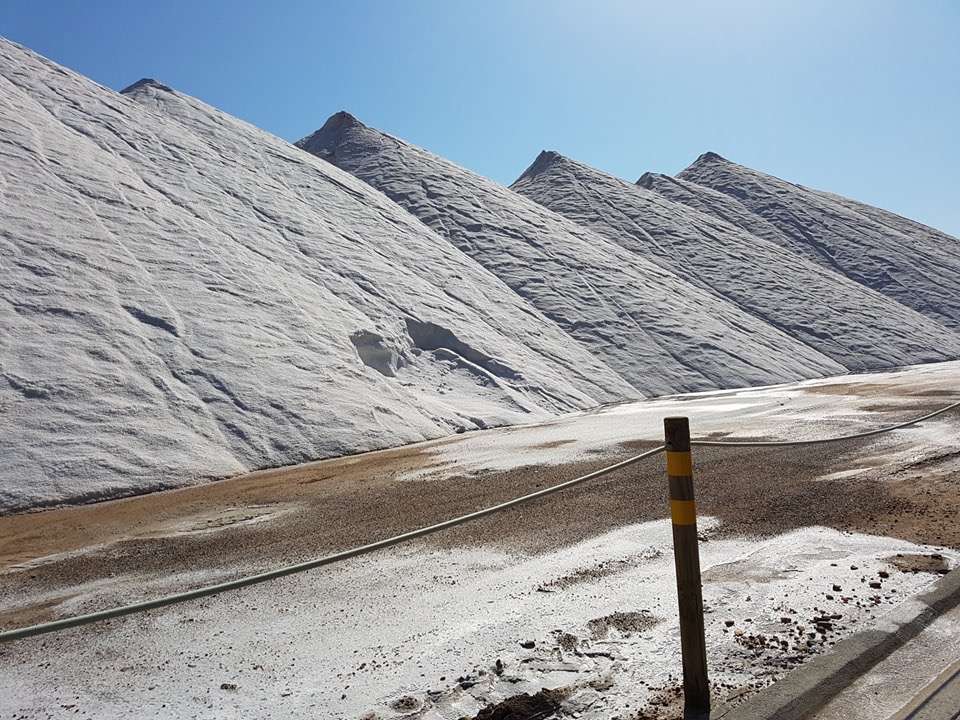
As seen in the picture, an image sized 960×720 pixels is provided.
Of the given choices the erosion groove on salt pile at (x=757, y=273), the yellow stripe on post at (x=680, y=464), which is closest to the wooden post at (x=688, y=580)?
the yellow stripe on post at (x=680, y=464)

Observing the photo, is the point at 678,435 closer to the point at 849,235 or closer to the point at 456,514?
the point at 456,514

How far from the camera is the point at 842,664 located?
9.04 feet

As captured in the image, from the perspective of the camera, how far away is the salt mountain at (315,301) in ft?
43.1

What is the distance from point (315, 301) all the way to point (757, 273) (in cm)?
2688

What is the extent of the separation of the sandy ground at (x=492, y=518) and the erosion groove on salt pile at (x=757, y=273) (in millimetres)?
23984

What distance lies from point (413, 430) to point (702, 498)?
9555 millimetres

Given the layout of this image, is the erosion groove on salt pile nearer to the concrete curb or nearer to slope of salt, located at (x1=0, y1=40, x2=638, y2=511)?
slope of salt, located at (x1=0, y1=40, x2=638, y2=511)

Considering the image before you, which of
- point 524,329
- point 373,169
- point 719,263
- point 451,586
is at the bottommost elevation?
point 451,586

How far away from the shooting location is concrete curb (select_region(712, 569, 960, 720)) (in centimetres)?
248

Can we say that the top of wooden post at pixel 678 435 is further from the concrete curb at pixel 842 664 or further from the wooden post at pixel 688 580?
the concrete curb at pixel 842 664

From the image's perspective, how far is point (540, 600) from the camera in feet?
13.3

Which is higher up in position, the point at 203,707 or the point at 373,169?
the point at 373,169

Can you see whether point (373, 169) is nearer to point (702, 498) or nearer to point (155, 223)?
point (155, 223)

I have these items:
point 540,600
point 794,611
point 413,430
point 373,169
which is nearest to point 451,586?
point 540,600
